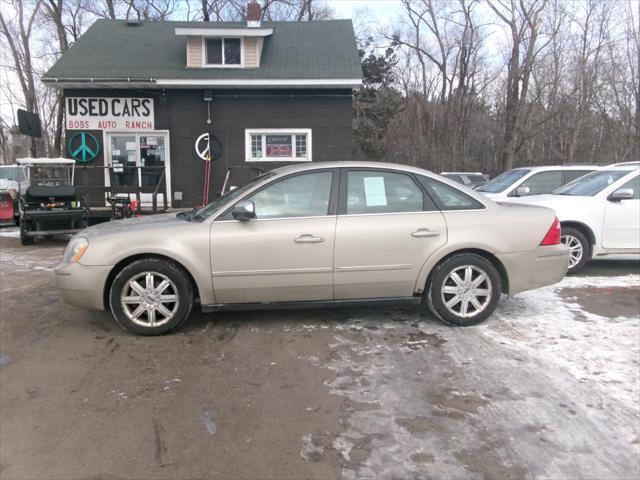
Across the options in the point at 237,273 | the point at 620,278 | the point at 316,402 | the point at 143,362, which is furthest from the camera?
the point at 620,278

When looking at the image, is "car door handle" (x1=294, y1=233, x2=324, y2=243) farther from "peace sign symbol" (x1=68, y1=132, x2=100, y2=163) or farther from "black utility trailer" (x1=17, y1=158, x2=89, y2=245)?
"peace sign symbol" (x1=68, y1=132, x2=100, y2=163)

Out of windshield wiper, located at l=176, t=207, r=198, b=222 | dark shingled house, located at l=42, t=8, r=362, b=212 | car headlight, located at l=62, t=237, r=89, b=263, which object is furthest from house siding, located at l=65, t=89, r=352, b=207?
car headlight, located at l=62, t=237, r=89, b=263

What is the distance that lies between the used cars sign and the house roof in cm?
72

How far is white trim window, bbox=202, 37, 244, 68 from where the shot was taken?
15.5m

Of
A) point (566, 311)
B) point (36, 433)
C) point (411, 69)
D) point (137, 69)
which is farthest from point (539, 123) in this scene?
point (36, 433)

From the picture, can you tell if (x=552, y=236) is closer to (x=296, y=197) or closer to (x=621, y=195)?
(x=296, y=197)

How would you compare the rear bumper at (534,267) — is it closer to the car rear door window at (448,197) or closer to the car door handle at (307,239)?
the car rear door window at (448,197)

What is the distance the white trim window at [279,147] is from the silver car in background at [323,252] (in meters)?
10.2

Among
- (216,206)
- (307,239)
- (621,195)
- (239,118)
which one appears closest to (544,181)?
(621,195)

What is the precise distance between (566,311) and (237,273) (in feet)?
11.7

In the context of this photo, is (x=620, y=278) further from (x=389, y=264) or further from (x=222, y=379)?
(x=222, y=379)

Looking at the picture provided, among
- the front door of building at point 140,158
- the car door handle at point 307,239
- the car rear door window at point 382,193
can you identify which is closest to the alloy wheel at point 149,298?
the car door handle at point 307,239

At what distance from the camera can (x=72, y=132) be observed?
1469cm

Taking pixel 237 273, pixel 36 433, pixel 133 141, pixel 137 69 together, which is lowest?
pixel 36 433
